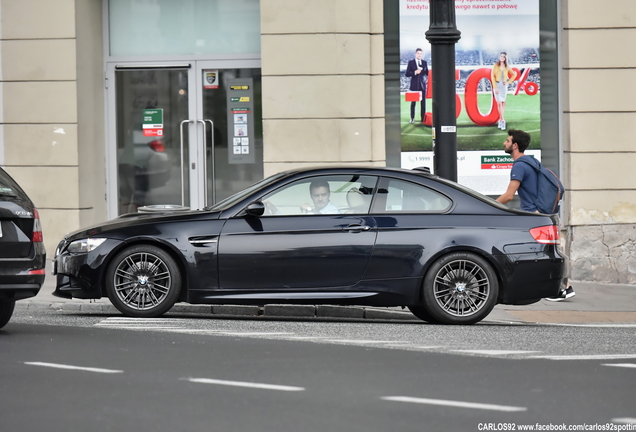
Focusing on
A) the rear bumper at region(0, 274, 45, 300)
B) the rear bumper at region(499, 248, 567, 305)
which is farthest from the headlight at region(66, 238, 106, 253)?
the rear bumper at region(499, 248, 567, 305)

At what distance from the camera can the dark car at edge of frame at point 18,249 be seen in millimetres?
7668

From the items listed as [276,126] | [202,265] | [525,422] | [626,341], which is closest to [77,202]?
[276,126]

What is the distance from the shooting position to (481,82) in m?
14.2

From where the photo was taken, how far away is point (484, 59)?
14211 mm

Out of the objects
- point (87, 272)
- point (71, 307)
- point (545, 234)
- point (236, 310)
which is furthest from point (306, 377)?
point (71, 307)

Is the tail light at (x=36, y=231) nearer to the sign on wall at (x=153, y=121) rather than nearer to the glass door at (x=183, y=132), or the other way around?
the glass door at (x=183, y=132)

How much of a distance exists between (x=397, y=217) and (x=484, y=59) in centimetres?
581

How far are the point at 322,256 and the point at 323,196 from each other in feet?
1.95

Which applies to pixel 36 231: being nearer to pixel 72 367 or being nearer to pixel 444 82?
pixel 72 367

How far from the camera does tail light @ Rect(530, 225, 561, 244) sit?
909 cm

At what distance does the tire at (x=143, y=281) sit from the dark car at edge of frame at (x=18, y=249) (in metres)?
1.10

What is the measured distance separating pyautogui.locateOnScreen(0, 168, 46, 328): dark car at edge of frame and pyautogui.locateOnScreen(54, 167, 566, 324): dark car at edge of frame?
3.75 ft

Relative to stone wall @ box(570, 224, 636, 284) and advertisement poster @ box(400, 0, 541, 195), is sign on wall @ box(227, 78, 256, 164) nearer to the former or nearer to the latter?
advertisement poster @ box(400, 0, 541, 195)

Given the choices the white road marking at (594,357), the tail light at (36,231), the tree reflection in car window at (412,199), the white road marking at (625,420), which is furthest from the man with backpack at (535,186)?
the white road marking at (625,420)
